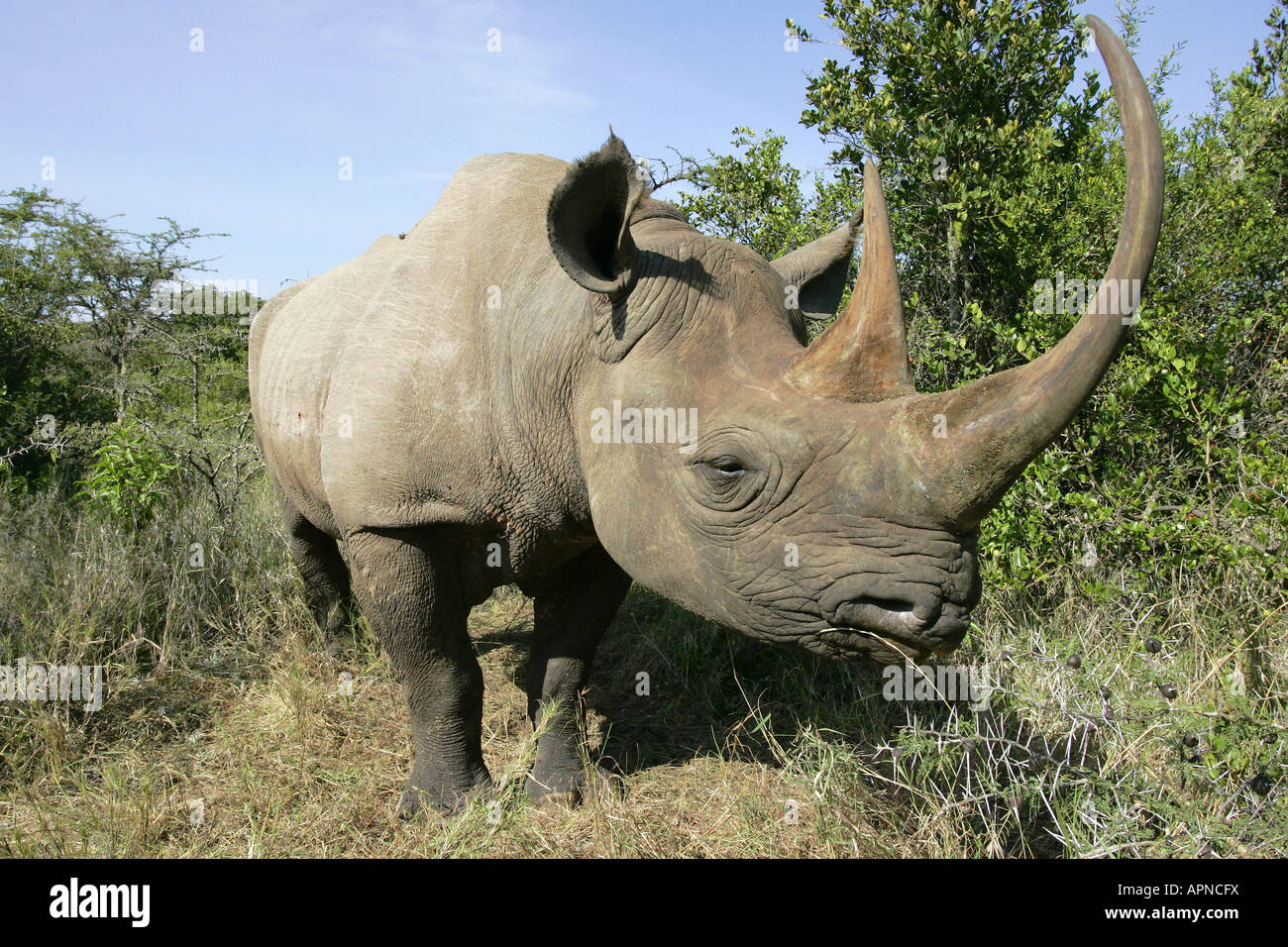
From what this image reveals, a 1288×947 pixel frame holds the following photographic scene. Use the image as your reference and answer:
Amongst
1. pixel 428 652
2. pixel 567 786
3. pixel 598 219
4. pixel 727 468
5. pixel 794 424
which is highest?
pixel 598 219

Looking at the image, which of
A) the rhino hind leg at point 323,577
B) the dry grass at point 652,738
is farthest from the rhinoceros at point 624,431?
the rhino hind leg at point 323,577

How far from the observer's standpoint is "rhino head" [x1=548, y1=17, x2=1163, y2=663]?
2.46m

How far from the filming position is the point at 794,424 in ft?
9.28

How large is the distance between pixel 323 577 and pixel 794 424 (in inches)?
181

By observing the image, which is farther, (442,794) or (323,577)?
(323,577)

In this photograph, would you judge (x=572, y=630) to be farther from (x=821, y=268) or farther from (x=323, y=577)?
(x=323, y=577)

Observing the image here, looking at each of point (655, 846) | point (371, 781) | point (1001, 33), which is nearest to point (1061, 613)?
point (655, 846)

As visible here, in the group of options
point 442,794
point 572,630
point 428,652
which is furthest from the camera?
point 572,630

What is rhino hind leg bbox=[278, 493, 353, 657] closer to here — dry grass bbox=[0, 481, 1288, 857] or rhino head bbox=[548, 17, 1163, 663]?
dry grass bbox=[0, 481, 1288, 857]

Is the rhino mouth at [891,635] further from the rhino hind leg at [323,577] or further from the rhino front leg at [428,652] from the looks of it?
the rhino hind leg at [323,577]

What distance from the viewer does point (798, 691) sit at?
501cm

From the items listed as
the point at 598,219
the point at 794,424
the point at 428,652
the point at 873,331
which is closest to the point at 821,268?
the point at 598,219

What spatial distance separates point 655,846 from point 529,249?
8.24 ft
